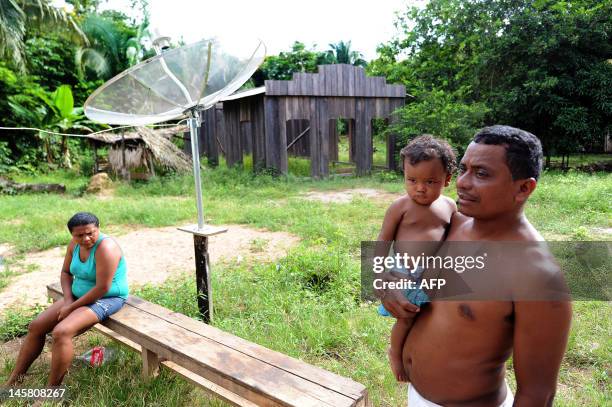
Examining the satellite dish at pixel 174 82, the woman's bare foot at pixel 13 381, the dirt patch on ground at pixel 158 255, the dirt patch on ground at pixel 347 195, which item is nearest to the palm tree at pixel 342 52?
the dirt patch on ground at pixel 347 195

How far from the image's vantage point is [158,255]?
6230mm

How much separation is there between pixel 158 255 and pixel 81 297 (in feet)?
10.1

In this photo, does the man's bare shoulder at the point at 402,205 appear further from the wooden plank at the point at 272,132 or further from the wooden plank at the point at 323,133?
the wooden plank at the point at 323,133

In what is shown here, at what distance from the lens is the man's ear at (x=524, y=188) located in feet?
4.05

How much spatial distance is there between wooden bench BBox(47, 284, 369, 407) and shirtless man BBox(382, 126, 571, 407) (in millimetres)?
699

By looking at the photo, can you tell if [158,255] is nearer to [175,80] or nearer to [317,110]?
[175,80]

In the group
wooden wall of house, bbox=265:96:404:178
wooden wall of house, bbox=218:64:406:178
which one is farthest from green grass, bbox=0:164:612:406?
wooden wall of house, bbox=218:64:406:178

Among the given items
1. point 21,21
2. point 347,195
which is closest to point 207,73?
point 347,195

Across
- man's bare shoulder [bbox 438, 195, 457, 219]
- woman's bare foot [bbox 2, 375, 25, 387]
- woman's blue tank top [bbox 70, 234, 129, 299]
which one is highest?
man's bare shoulder [bbox 438, 195, 457, 219]

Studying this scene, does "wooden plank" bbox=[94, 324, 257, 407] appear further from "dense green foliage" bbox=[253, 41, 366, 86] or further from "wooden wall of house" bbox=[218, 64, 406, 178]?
"dense green foliage" bbox=[253, 41, 366, 86]

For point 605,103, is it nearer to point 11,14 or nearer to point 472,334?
point 472,334

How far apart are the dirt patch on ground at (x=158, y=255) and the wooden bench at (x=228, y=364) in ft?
6.82

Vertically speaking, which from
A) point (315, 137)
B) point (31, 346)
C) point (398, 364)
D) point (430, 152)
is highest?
point (430, 152)

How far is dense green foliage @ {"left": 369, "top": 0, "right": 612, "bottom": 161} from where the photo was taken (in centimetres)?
1259
